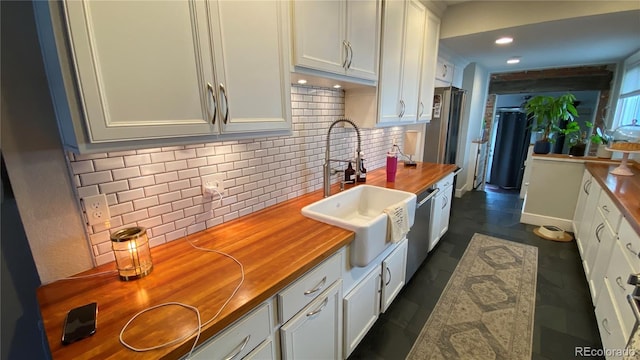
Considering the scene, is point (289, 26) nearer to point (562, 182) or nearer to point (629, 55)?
point (562, 182)

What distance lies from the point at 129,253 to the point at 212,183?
1.62ft

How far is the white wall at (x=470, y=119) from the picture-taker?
13.9 feet

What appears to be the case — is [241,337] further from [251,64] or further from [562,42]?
[562,42]

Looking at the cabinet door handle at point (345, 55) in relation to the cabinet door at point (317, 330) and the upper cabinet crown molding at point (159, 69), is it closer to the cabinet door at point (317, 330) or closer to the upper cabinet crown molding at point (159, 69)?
the upper cabinet crown molding at point (159, 69)

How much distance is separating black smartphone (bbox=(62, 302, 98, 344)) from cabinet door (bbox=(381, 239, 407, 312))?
1404 millimetres

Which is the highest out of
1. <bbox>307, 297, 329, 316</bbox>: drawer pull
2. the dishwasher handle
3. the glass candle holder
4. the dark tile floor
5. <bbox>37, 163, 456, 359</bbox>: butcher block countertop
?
the glass candle holder

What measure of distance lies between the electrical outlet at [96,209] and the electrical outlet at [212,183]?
1.30ft

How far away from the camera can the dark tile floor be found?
66.7 inches

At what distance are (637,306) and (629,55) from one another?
176 inches

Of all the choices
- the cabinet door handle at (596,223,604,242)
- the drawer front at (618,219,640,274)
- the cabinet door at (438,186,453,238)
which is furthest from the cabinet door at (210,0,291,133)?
the cabinet door handle at (596,223,604,242)

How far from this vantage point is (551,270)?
2498 millimetres

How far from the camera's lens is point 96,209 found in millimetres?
1006

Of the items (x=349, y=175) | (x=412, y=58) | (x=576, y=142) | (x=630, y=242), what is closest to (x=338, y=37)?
(x=349, y=175)

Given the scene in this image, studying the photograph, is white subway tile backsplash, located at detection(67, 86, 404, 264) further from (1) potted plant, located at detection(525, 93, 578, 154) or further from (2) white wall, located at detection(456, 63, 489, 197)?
(2) white wall, located at detection(456, 63, 489, 197)
